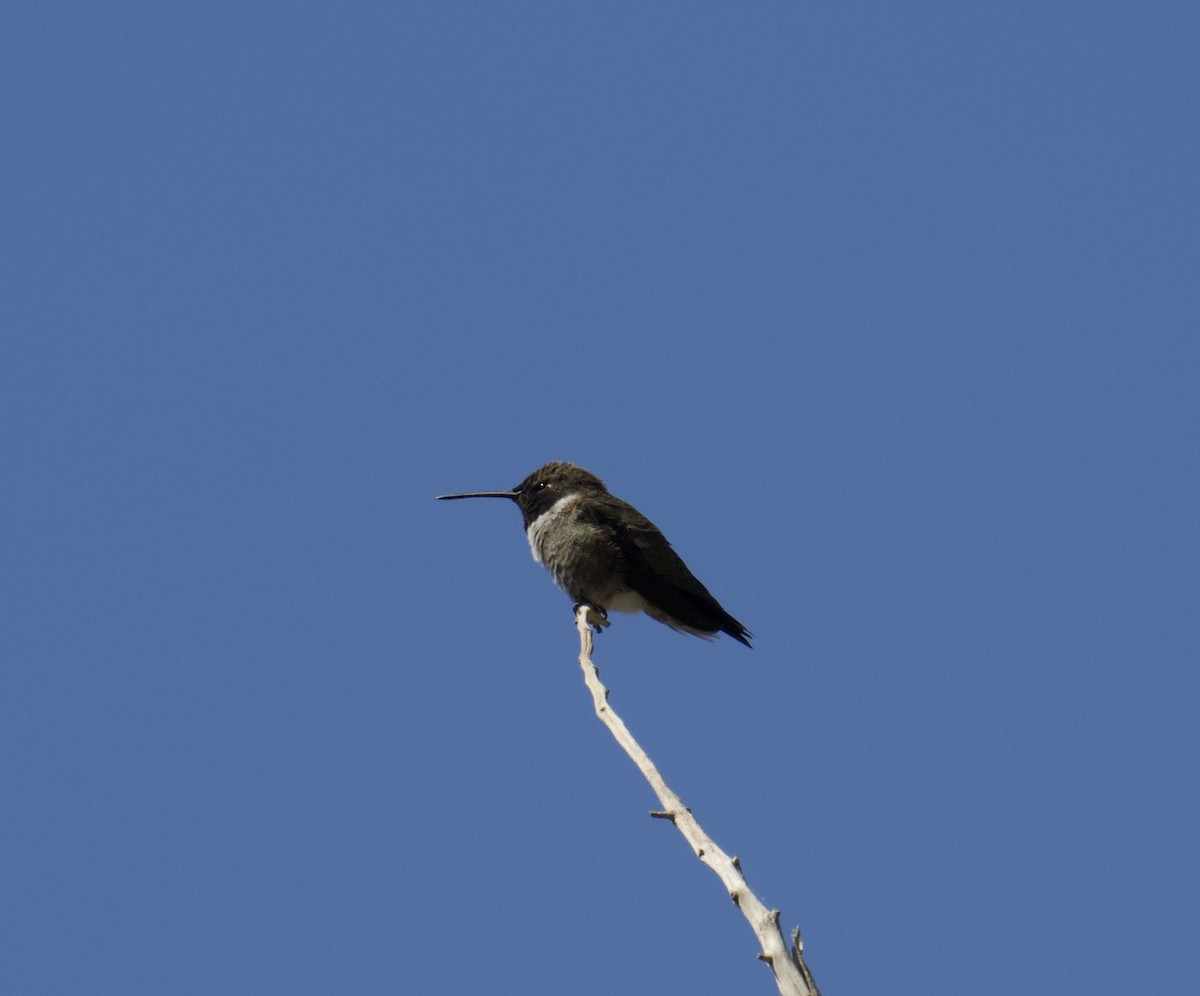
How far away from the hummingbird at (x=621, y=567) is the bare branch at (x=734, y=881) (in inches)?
129

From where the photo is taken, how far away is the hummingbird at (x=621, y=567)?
8.16 meters

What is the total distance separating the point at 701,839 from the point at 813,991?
2.06 ft

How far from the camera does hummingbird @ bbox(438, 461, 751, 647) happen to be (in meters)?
8.16

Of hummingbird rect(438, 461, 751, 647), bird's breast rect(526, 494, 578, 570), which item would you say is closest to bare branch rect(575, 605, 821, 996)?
hummingbird rect(438, 461, 751, 647)

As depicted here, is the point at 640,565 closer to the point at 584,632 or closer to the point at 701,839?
the point at 584,632

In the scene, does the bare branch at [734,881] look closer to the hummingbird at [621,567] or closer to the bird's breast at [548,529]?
the hummingbird at [621,567]

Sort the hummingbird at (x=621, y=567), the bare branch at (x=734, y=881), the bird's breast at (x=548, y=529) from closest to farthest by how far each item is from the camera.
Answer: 1. the bare branch at (x=734, y=881)
2. the hummingbird at (x=621, y=567)
3. the bird's breast at (x=548, y=529)

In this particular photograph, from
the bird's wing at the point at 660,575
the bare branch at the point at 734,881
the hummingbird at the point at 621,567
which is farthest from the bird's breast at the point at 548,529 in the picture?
the bare branch at the point at 734,881

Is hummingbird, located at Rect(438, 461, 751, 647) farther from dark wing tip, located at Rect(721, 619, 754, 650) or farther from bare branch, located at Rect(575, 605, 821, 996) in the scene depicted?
bare branch, located at Rect(575, 605, 821, 996)

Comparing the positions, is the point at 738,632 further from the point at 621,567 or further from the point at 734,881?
the point at 734,881

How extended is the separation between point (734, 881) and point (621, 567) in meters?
4.43

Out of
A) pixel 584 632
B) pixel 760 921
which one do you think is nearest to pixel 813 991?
pixel 760 921

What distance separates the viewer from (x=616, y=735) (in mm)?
4723

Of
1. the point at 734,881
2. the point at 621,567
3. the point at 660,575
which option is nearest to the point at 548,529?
the point at 621,567
